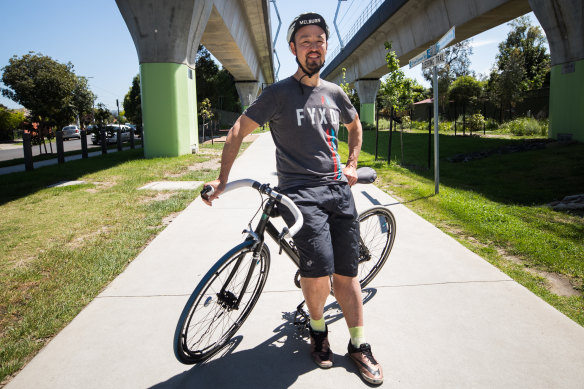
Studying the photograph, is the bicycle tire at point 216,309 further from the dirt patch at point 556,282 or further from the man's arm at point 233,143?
the dirt patch at point 556,282

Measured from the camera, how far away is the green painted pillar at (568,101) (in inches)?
522

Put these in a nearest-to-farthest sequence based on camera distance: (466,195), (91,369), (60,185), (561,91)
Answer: (91,369)
(466,195)
(60,185)
(561,91)

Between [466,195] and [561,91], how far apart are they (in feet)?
33.0

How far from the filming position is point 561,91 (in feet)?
45.5

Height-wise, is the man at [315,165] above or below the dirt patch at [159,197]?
above

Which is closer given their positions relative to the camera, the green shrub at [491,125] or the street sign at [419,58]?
the street sign at [419,58]

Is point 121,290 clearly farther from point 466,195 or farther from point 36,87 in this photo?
point 36,87

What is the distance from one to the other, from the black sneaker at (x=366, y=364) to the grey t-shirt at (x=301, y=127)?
1033mm

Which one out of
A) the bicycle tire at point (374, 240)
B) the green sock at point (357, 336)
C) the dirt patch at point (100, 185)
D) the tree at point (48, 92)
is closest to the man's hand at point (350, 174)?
the bicycle tire at point (374, 240)

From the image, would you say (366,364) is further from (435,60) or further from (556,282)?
(435,60)

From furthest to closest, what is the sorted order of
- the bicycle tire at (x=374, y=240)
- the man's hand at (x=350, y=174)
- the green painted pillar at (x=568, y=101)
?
the green painted pillar at (x=568, y=101)
the bicycle tire at (x=374, y=240)
the man's hand at (x=350, y=174)

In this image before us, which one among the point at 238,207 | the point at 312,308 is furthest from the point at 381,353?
the point at 238,207

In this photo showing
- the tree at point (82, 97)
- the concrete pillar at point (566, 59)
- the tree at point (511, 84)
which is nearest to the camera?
the concrete pillar at point (566, 59)

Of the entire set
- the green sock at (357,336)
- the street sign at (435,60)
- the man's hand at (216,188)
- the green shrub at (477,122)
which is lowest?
the green sock at (357,336)
